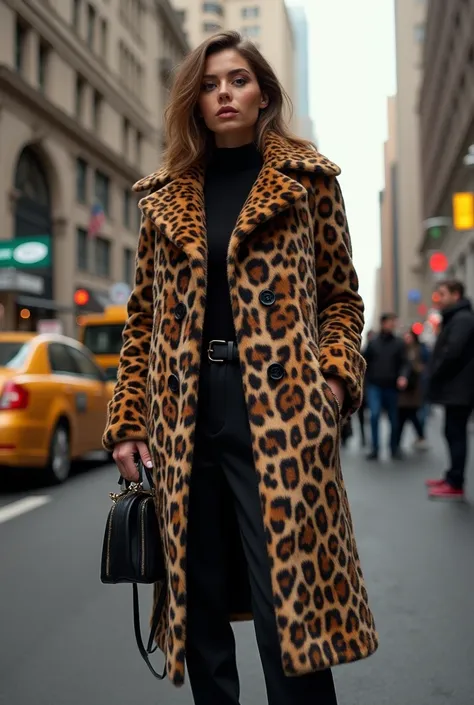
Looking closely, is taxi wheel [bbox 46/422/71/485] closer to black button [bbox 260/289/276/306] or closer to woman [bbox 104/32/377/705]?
woman [bbox 104/32/377/705]

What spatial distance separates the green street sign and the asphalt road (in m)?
11.2

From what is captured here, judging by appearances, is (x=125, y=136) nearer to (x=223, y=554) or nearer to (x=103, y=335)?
(x=103, y=335)

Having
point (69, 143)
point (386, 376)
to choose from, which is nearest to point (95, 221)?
point (69, 143)

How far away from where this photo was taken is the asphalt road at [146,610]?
325 centimetres

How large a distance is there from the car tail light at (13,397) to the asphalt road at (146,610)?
2.86 feet

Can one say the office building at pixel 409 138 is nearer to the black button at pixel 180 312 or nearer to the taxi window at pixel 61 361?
the taxi window at pixel 61 361

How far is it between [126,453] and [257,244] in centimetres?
63

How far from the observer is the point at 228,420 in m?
2.09

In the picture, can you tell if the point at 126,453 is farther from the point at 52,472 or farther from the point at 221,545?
the point at 52,472

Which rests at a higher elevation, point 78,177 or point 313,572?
point 78,177

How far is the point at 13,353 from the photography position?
27.8 feet

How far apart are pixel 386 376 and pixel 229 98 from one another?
9.55 m

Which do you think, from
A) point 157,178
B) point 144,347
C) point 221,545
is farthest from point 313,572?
point 157,178

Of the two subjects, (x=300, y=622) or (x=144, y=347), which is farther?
(x=144, y=347)
